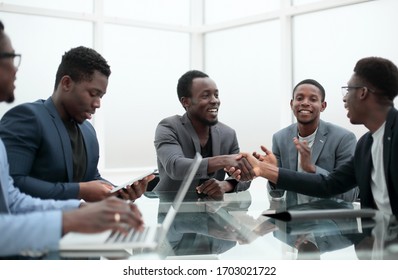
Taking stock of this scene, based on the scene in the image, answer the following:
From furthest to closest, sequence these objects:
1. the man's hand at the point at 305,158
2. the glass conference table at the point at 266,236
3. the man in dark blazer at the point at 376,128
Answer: the man's hand at the point at 305,158 → the man in dark blazer at the point at 376,128 → the glass conference table at the point at 266,236

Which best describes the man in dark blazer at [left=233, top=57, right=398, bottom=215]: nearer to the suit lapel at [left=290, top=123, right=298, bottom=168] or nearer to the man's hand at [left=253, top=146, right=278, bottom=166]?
the man's hand at [left=253, top=146, right=278, bottom=166]

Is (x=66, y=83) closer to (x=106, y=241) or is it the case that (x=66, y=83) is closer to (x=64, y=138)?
(x=64, y=138)

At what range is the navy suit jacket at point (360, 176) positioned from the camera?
198 cm

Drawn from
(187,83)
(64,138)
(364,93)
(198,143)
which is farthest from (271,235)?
(187,83)

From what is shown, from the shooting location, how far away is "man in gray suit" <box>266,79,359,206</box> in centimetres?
297

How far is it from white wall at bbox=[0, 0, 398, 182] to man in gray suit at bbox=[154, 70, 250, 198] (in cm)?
196

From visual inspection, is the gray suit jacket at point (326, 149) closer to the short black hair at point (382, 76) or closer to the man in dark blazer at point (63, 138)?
the short black hair at point (382, 76)

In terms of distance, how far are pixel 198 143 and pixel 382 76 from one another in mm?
1358

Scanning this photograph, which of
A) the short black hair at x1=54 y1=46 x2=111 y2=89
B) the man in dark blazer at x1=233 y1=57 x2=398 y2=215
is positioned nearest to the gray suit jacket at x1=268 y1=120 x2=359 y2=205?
the man in dark blazer at x1=233 y1=57 x2=398 y2=215

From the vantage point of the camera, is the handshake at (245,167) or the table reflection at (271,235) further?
the handshake at (245,167)

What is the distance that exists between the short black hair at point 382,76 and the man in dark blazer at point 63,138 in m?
1.20

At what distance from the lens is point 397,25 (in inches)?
166

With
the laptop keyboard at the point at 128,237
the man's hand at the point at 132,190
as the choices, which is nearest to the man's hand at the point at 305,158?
the man's hand at the point at 132,190

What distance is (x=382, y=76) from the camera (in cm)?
208
